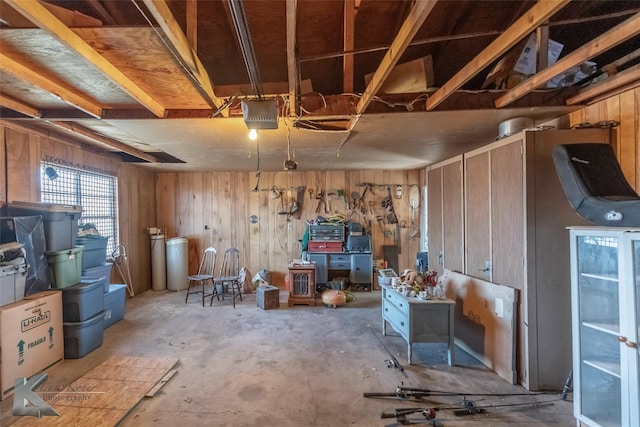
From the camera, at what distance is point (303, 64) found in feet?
9.22

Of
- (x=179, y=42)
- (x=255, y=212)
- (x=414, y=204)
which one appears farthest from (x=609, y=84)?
(x=255, y=212)

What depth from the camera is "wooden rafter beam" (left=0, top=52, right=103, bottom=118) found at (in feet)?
6.04

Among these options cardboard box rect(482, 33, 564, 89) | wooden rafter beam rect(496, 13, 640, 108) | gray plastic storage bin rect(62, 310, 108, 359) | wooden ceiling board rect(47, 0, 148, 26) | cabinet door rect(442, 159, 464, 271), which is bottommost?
gray plastic storage bin rect(62, 310, 108, 359)

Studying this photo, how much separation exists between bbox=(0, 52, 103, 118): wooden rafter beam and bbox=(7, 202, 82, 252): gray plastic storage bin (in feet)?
3.96

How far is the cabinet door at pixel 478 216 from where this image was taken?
112 inches

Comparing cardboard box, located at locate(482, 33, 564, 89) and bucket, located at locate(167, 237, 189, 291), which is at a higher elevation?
cardboard box, located at locate(482, 33, 564, 89)

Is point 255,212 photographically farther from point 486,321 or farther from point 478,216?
point 486,321

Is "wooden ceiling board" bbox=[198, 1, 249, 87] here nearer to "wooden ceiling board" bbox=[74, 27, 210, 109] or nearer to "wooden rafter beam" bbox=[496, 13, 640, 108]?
"wooden ceiling board" bbox=[74, 27, 210, 109]

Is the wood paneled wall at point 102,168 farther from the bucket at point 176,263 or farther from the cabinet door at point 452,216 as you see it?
the cabinet door at point 452,216

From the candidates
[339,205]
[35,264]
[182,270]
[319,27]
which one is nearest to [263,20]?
[319,27]

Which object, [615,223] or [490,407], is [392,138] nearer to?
[615,223]

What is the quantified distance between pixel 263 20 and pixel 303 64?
608 mm

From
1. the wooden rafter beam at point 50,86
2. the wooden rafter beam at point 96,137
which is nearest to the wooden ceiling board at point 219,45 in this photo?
the wooden rafter beam at point 50,86

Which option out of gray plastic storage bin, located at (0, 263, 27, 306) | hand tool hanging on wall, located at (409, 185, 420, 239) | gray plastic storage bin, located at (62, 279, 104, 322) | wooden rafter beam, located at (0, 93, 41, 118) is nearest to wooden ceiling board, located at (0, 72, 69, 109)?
wooden rafter beam, located at (0, 93, 41, 118)
